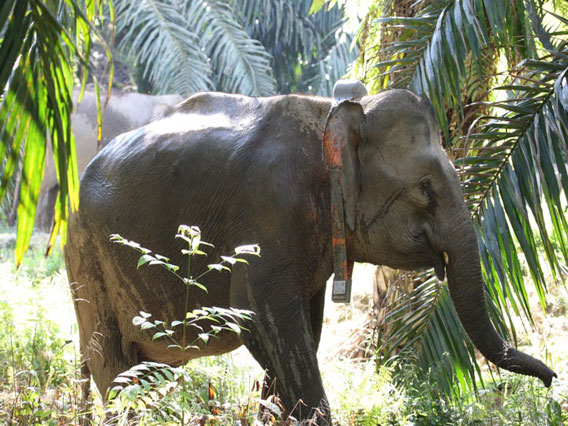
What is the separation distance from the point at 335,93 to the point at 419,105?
1.32ft

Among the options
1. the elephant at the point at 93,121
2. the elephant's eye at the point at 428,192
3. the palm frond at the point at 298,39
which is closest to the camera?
the elephant's eye at the point at 428,192

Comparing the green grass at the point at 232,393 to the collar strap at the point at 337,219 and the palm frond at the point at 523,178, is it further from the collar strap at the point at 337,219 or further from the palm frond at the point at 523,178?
the palm frond at the point at 523,178

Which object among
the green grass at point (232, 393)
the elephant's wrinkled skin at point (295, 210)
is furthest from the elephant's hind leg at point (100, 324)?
the elephant's wrinkled skin at point (295, 210)

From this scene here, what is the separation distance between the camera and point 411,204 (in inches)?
146

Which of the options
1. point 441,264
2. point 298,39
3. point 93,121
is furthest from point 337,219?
point 298,39

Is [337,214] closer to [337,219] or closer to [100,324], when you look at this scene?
[337,219]

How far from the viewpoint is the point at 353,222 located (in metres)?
3.74

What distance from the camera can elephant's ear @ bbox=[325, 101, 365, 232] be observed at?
3611 millimetres

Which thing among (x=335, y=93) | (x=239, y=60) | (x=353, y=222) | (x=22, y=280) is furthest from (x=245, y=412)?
(x=239, y=60)

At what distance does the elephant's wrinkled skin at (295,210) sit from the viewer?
3.66 meters

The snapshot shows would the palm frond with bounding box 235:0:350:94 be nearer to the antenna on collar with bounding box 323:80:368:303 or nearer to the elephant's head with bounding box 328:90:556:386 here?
the elephant's head with bounding box 328:90:556:386

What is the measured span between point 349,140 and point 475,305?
→ 3.06 ft

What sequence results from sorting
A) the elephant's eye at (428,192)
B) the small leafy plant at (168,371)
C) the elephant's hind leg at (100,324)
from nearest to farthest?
the small leafy plant at (168,371)
the elephant's eye at (428,192)
the elephant's hind leg at (100,324)

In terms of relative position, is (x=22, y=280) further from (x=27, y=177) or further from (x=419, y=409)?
(x=27, y=177)
